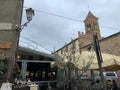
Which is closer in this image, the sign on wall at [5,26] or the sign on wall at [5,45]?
the sign on wall at [5,45]

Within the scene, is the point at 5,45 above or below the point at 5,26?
below

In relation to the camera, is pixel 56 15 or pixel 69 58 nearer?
pixel 69 58

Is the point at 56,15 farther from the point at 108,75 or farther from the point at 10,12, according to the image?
the point at 108,75

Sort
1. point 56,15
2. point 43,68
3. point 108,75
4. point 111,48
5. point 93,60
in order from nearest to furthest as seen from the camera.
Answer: point 93,60 < point 43,68 < point 56,15 < point 108,75 < point 111,48

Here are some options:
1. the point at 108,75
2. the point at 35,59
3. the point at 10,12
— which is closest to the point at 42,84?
the point at 35,59

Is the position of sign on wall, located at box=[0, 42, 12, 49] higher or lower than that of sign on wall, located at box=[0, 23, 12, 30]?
lower

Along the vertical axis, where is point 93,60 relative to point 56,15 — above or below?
below

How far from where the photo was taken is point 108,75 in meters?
18.8

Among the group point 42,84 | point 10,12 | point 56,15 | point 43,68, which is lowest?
point 42,84

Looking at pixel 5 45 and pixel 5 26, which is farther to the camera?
pixel 5 26

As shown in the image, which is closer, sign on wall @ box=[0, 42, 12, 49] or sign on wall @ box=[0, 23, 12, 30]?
sign on wall @ box=[0, 42, 12, 49]

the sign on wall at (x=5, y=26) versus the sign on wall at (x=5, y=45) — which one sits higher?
the sign on wall at (x=5, y=26)

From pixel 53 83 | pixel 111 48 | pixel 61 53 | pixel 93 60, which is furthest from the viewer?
pixel 111 48

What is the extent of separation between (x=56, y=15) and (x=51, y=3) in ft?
5.96
